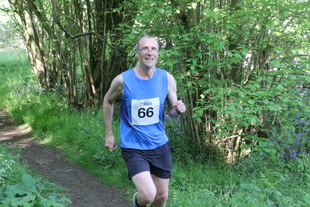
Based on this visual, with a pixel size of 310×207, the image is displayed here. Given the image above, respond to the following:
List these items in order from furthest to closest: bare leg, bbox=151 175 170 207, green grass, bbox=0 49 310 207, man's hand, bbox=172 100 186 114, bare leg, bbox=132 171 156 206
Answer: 1. green grass, bbox=0 49 310 207
2. bare leg, bbox=151 175 170 207
3. man's hand, bbox=172 100 186 114
4. bare leg, bbox=132 171 156 206

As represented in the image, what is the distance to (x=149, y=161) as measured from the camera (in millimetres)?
3363

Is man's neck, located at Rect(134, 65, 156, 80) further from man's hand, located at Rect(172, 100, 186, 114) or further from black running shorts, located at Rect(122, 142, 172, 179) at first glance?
black running shorts, located at Rect(122, 142, 172, 179)

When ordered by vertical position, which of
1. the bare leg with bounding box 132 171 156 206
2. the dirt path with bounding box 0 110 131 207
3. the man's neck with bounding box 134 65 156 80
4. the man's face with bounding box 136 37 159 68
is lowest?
the dirt path with bounding box 0 110 131 207

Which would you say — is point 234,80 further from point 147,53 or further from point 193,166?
point 147,53

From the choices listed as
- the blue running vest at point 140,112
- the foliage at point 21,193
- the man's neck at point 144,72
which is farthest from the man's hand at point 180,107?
the foliage at point 21,193

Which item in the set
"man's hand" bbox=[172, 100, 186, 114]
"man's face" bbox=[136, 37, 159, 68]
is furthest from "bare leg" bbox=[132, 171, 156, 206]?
"man's face" bbox=[136, 37, 159, 68]

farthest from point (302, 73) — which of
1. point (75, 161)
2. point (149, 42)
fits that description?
point (75, 161)

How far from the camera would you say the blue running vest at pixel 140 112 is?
10.9ft

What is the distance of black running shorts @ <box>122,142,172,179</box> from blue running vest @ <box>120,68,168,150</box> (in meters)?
0.05

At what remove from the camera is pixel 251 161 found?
19.3 feet

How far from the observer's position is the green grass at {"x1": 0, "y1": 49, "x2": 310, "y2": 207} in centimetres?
427

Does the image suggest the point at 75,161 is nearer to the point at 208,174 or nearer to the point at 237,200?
the point at 208,174

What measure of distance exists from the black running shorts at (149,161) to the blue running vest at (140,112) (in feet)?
0.18

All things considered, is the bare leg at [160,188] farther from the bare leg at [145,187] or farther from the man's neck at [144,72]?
the man's neck at [144,72]
